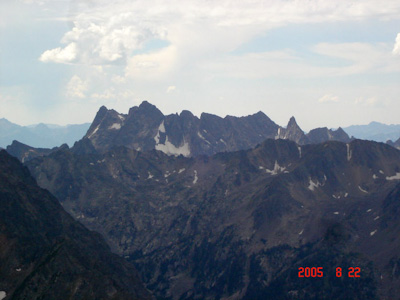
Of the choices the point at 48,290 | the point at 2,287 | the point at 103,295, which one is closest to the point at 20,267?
the point at 2,287

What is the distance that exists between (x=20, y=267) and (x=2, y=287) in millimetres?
12120

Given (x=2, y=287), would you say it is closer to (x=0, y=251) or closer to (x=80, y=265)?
(x=0, y=251)

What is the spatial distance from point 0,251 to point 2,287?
20.1 meters

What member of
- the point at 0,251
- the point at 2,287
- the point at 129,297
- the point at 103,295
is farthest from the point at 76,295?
the point at 0,251

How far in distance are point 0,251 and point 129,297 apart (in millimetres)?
67578

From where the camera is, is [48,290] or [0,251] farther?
[0,251]

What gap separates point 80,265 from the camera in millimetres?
196750

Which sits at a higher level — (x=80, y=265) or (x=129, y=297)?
(x=80, y=265)

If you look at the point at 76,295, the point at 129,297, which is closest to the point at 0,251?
the point at 76,295

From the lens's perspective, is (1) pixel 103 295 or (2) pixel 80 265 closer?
(1) pixel 103 295

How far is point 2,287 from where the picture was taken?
7323 inches

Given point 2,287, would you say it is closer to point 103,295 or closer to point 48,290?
point 48,290

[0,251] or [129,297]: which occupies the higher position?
[0,251]

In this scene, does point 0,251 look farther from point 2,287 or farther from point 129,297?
point 129,297
